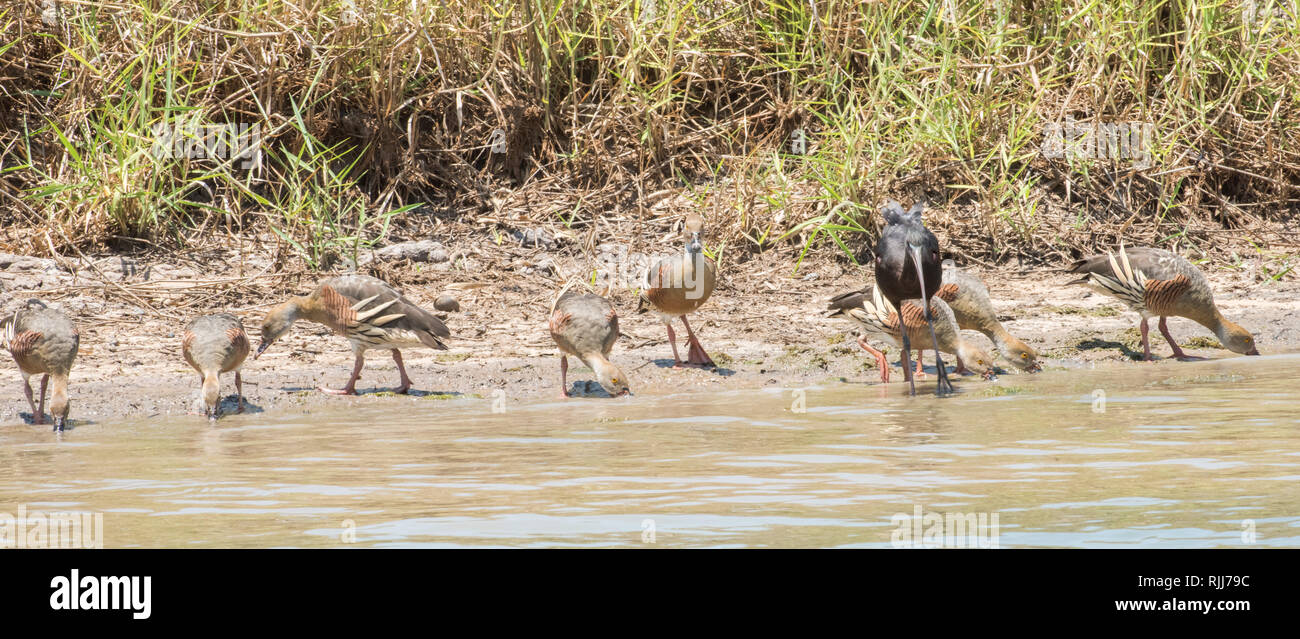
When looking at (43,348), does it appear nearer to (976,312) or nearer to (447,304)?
(447,304)

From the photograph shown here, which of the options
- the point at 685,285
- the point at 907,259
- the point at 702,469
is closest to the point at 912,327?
the point at 907,259

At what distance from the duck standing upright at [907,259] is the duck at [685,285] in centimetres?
116

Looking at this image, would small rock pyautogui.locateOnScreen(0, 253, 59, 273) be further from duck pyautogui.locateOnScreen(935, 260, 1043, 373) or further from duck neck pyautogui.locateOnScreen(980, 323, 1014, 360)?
duck neck pyautogui.locateOnScreen(980, 323, 1014, 360)

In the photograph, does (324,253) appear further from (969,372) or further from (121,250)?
(969,372)

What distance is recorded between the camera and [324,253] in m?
9.59

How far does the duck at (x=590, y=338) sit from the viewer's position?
7820 millimetres

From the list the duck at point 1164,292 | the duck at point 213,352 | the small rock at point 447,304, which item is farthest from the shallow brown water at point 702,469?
the small rock at point 447,304

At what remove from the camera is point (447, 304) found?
29.3 ft

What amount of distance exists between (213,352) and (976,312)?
4.48 meters

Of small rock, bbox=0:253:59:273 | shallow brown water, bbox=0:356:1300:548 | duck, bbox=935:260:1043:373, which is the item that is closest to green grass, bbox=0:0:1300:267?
small rock, bbox=0:253:59:273

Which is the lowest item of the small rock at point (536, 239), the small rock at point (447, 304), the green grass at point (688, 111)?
the small rock at point (447, 304)

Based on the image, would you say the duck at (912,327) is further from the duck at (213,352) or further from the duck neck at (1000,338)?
the duck at (213,352)
